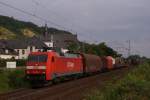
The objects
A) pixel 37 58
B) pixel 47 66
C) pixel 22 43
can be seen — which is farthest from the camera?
pixel 22 43

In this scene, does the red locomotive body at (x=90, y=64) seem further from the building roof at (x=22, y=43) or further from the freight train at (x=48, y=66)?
the building roof at (x=22, y=43)

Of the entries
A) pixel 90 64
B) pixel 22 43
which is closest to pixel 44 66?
pixel 90 64

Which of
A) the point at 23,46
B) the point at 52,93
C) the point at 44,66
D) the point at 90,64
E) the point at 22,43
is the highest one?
the point at 22,43

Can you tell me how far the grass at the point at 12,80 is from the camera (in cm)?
3706

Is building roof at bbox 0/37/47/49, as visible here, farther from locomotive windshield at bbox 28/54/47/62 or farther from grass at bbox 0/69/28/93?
locomotive windshield at bbox 28/54/47/62

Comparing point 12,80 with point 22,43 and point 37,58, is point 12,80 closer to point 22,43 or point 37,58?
point 37,58

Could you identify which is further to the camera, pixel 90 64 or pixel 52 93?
pixel 90 64

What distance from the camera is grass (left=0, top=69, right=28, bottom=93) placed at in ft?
122

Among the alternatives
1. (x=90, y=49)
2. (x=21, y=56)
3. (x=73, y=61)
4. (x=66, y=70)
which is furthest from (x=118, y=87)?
(x=21, y=56)

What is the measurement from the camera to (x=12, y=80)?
38.8 metres

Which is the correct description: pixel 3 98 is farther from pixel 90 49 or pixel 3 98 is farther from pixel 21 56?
pixel 21 56

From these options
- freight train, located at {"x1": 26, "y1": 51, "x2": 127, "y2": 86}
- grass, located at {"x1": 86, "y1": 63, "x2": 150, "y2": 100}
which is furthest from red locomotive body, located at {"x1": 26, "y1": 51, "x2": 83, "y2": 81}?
grass, located at {"x1": 86, "y1": 63, "x2": 150, "y2": 100}

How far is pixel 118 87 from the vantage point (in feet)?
65.8

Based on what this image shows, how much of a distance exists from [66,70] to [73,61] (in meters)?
4.10
